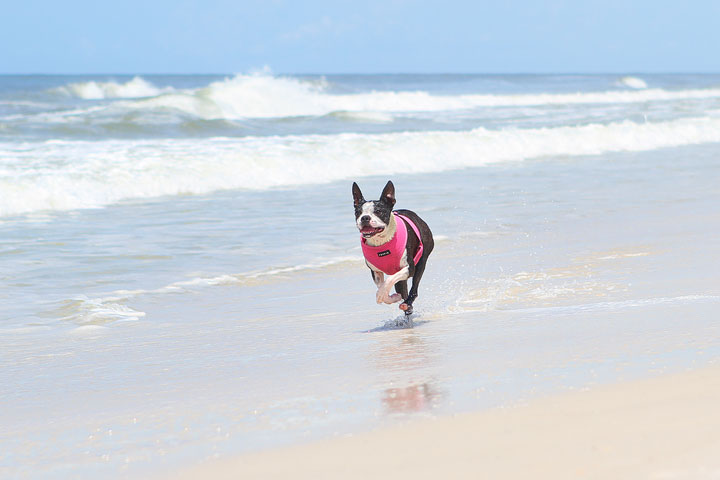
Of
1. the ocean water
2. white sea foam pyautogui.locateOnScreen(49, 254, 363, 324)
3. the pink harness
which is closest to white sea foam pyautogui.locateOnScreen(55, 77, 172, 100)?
the ocean water

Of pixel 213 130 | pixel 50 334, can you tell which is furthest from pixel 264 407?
pixel 213 130

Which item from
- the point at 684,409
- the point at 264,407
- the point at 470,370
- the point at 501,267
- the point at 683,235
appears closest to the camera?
the point at 684,409

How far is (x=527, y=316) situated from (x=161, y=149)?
13.7 m

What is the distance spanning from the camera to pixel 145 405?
427 centimetres

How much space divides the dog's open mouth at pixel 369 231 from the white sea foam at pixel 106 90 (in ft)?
173

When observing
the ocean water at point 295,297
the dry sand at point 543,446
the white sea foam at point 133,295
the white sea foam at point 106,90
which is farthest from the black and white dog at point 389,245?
the white sea foam at point 106,90

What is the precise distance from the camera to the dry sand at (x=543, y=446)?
9.61 ft

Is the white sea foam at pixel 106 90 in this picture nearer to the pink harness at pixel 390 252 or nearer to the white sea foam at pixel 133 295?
the white sea foam at pixel 133 295

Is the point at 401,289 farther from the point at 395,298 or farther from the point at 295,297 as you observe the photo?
the point at 295,297

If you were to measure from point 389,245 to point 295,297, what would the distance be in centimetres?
139

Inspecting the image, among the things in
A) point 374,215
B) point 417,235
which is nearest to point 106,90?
point 417,235

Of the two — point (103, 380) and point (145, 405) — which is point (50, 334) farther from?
point (145, 405)

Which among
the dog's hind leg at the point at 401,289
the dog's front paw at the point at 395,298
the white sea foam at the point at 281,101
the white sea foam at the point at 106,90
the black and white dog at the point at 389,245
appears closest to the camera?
the black and white dog at the point at 389,245

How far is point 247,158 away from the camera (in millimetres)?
16578
